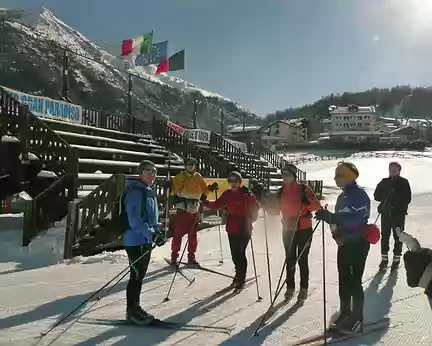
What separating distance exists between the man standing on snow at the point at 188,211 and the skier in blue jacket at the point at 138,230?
2699mm

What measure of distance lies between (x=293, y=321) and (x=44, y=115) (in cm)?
1320

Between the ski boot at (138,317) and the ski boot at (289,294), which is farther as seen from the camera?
the ski boot at (289,294)

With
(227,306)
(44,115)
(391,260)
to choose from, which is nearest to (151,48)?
(44,115)

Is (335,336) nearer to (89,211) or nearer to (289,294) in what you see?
(289,294)

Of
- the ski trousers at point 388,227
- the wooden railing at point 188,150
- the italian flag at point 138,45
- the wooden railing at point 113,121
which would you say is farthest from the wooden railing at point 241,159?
the ski trousers at point 388,227

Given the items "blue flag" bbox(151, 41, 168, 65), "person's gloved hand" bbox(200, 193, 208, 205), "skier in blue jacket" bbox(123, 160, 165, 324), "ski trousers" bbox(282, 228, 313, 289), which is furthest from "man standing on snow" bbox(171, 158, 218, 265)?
"blue flag" bbox(151, 41, 168, 65)

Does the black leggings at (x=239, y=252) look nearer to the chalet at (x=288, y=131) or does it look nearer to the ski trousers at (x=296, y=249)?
the ski trousers at (x=296, y=249)

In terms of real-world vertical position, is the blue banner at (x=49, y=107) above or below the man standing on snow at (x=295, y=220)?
above

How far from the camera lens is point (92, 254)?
927 centimetres

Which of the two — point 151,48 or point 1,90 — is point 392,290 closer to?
point 1,90

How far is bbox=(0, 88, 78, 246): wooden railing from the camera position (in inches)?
374

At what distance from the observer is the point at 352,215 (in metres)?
4.86

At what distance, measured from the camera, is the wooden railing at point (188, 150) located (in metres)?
20.2

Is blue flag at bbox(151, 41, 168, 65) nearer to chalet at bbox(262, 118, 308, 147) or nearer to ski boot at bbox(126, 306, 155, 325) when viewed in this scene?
ski boot at bbox(126, 306, 155, 325)
